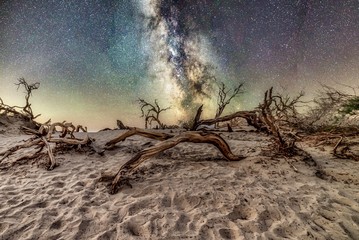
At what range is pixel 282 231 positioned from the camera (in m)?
2.89

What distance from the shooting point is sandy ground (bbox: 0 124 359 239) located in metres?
2.95

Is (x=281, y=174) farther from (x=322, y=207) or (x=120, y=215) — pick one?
(x=120, y=215)

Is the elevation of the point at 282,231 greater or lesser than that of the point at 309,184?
lesser

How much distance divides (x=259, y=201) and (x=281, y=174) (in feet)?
4.66

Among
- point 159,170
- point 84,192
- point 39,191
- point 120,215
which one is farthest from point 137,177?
point 39,191

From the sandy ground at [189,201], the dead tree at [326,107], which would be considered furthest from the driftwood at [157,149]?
the dead tree at [326,107]

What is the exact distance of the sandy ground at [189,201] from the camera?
295cm

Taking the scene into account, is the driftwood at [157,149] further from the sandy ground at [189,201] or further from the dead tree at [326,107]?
the dead tree at [326,107]

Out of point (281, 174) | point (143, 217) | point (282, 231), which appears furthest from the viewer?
point (281, 174)

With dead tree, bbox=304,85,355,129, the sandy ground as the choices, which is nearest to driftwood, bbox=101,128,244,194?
the sandy ground

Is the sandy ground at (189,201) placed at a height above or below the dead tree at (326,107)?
below

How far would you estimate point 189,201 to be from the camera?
11.9 ft

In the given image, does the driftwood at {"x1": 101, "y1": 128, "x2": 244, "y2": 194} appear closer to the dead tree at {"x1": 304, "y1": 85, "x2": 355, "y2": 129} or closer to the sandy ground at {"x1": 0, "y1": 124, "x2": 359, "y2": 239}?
the sandy ground at {"x1": 0, "y1": 124, "x2": 359, "y2": 239}

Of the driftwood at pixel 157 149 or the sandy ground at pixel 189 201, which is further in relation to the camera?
the driftwood at pixel 157 149
